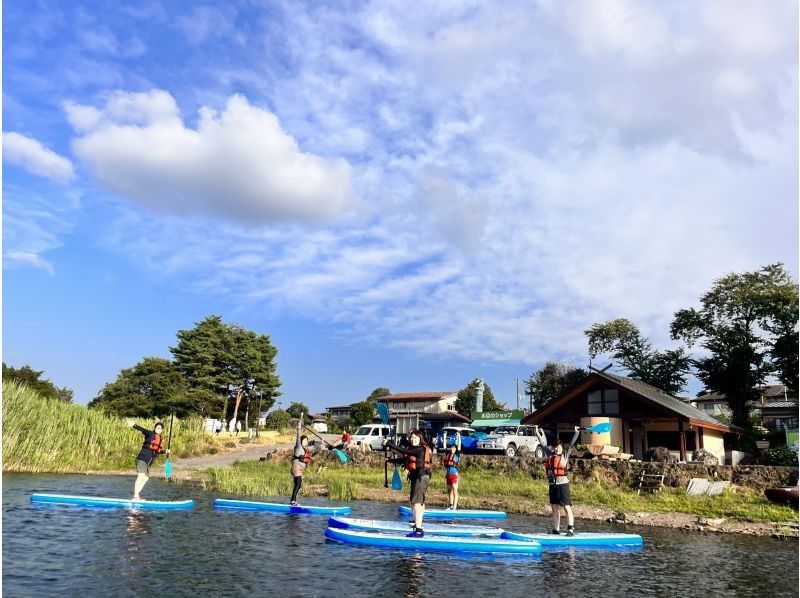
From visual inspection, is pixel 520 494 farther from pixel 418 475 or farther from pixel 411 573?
pixel 411 573

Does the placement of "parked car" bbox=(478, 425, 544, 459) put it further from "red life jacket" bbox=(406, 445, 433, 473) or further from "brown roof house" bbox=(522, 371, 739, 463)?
"red life jacket" bbox=(406, 445, 433, 473)

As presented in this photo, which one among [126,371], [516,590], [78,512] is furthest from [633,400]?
[126,371]

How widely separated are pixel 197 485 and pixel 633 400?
999 inches

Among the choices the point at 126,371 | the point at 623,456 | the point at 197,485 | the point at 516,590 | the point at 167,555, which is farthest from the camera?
the point at 126,371

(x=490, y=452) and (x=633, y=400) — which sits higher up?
(x=633, y=400)

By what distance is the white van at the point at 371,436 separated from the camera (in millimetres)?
38963

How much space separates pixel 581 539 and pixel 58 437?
27.4 m

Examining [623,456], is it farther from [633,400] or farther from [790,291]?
[790,291]

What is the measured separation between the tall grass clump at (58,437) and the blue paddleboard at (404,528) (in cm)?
2114

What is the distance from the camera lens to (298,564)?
41.3 ft

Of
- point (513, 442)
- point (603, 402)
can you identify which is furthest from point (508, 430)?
point (603, 402)

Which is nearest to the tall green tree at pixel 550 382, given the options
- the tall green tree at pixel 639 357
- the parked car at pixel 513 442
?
the tall green tree at pixel 639 357

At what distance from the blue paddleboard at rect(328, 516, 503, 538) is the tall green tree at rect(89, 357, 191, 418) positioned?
4398cm

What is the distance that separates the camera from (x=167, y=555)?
42.4 ft
